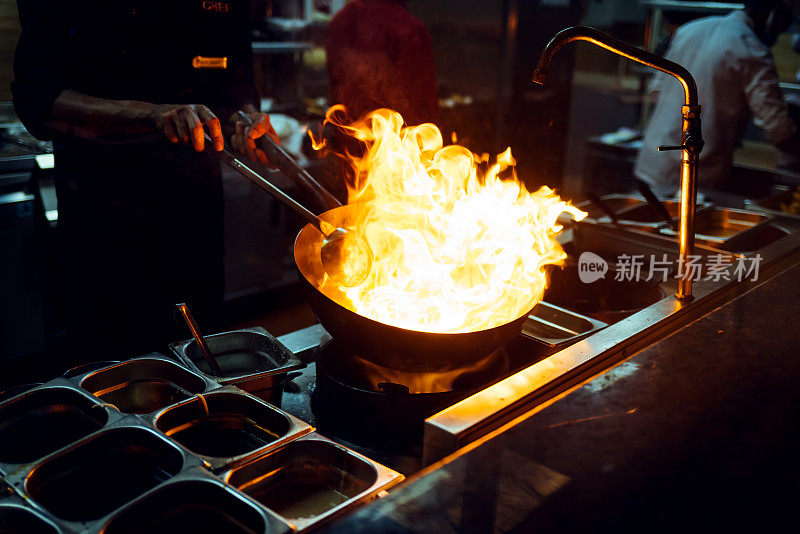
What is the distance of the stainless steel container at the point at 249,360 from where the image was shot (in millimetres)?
1311

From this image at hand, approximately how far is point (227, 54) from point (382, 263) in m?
1.11

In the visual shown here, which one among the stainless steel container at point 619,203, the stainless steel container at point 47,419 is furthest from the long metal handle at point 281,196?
the stainless steel container at point 619,203

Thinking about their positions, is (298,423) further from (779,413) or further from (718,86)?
(718,86)

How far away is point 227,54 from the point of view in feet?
7.27

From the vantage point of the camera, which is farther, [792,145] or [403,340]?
[792,145]

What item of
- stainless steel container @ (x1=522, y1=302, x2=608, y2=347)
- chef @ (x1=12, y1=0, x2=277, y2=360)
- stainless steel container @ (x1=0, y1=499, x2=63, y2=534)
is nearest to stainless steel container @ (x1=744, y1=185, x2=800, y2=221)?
stainless steel container @ (x1=522, y1=302, x2=608, y2=347)

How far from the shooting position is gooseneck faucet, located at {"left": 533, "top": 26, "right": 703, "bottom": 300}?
132 centimetres

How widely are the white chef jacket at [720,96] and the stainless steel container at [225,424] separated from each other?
10.9ft

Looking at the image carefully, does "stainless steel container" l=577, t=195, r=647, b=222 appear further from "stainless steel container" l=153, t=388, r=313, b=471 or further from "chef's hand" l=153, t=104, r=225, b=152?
"stainless steel container" l=153, t=388, r=313, b=471

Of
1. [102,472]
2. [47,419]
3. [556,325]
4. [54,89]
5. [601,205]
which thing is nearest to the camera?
[102,472]

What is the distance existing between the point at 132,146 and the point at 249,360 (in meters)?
0.94

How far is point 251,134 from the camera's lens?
1.71 metres

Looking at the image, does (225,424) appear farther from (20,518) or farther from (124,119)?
(124,119)

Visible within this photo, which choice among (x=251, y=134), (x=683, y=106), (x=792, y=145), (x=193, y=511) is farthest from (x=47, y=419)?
(x=792, y=145)
